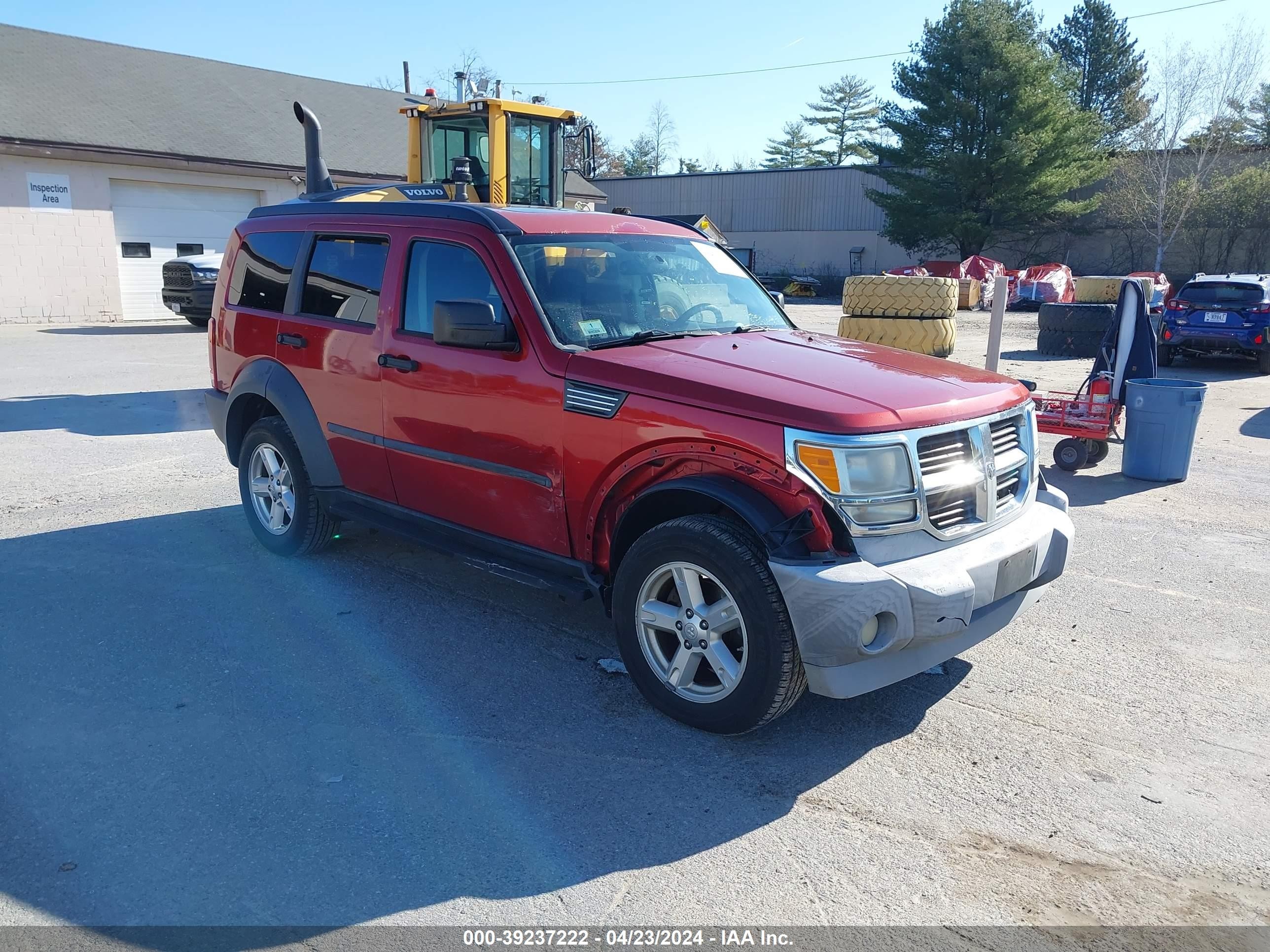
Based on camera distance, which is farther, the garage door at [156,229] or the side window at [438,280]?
the garage door at [156,229]

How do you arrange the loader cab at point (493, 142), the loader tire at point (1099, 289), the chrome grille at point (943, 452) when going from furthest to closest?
the loader tire at point (1099, 289)
the loader cab at point (493, 142)
the chrome grille at point (943, 452)

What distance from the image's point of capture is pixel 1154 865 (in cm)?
310

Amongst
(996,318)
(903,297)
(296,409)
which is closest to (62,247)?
(903,297)

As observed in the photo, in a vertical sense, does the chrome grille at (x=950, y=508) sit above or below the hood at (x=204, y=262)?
below

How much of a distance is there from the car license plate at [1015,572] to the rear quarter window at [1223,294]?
1452 centimetres

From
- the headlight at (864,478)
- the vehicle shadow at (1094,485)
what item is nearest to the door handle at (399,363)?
the headlight at (864,478)

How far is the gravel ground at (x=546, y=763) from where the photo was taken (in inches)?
115

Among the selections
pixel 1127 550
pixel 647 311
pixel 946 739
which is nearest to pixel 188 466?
pixel 647 311

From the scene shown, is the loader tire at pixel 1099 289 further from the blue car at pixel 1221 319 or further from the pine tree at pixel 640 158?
the pine tree at pixel 640 158

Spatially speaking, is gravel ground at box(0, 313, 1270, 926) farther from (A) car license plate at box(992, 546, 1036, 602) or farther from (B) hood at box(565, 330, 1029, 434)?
(B) hood at box(565, 330, 1029, 434)

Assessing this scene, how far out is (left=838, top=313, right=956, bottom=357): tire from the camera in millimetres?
11438

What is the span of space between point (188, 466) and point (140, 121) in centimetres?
1896

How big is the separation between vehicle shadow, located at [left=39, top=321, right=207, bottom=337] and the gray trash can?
17.0m

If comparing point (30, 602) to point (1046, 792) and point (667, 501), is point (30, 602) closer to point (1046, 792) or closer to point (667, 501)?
point (667, 501)
